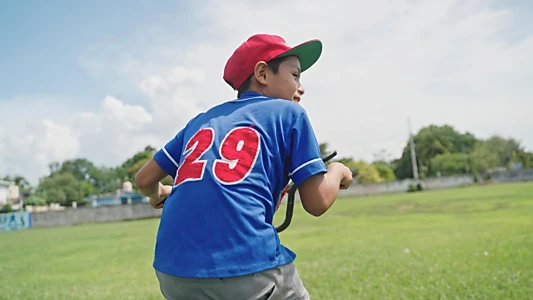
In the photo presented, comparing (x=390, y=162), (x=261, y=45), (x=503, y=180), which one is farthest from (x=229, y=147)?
(x=390, y=162)

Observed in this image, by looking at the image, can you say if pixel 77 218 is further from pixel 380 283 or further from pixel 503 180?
pixel 503 180

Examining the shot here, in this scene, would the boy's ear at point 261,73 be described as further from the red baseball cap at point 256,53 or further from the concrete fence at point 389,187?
the concrete fence at point 389,187

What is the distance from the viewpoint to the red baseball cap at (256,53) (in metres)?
1.82

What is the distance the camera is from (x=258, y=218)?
4.95ft

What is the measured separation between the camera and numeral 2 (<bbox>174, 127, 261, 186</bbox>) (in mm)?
1537

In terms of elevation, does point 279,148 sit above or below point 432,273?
above

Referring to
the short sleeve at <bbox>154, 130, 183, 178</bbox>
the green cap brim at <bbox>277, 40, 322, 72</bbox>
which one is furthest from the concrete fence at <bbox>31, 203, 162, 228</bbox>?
the green cap brim at <bbox>277, 40, 322, 72</bbox>

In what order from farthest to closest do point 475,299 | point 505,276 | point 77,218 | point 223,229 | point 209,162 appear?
point 77,218 < point 505,276 < point 475,299 < point 209,162 < point 223,229

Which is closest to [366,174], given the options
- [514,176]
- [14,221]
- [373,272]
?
[514,176]

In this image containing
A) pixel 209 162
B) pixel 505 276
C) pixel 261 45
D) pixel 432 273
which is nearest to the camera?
pixel 209 162

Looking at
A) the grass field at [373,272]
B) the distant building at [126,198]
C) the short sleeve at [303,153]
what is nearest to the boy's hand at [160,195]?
the short sleeve at [303,153]

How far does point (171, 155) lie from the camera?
6.40 ft

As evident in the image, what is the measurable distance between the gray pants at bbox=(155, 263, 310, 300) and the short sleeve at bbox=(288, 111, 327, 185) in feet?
1.07

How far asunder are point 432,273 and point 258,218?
4428mm
